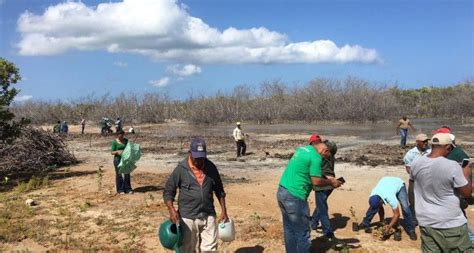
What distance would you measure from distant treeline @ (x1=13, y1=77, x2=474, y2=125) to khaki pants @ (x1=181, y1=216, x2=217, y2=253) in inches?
1816

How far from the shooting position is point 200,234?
5578 millimetres

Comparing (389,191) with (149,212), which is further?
(149,212)

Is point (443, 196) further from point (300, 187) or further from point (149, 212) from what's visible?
point (149, 212)

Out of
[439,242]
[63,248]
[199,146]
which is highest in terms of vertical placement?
[199,146]

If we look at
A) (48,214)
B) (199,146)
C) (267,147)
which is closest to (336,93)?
(267,147)

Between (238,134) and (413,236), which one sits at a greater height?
(238,134)

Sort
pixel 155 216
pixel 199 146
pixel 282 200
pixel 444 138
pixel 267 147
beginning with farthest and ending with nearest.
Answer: pixel 267 147
pixel 155 216
pixel 282 200
pixel 199 146
pixel 444 138

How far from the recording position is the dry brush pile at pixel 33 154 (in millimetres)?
16844

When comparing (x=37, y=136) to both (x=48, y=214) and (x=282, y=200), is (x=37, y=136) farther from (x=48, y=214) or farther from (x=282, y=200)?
(x=282, y=200)

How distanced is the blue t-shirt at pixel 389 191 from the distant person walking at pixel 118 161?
6.20m

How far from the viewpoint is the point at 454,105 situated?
52.2m

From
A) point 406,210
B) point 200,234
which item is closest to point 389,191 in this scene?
point 406,210

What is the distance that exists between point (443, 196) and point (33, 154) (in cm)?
1591

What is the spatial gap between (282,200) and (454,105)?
170 ft
